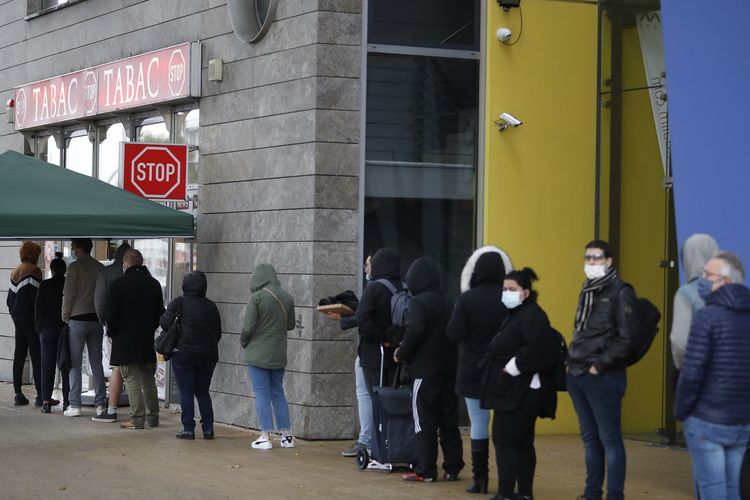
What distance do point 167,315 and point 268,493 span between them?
139 inches

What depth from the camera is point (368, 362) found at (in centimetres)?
1112

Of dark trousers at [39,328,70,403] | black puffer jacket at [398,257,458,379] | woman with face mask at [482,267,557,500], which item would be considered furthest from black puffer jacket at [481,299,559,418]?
dark trousers at [39,328,70,403]

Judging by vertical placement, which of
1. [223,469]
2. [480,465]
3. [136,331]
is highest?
[136,331]

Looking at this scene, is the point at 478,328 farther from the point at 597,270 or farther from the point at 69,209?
the point at 69,209

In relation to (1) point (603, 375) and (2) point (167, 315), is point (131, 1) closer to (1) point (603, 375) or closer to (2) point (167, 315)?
(2) point (167, 315)

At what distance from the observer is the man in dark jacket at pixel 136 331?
13.6 m

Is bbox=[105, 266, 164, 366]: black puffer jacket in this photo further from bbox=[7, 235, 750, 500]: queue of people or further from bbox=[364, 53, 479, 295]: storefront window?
bbox=[364, 53, 479, 295]: storefront window

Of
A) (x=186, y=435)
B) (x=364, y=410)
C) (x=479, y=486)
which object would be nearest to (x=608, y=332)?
(x=479, y=486)

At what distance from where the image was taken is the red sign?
1427 cm

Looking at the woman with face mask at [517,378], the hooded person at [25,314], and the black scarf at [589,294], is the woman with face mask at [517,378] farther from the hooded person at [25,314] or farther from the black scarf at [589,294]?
the hooded person at [25,314]

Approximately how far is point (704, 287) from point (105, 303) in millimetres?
7875

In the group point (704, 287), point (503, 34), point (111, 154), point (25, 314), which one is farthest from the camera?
point (111, 154)

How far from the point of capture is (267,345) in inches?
482

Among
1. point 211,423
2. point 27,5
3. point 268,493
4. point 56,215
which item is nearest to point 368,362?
point 268,493
